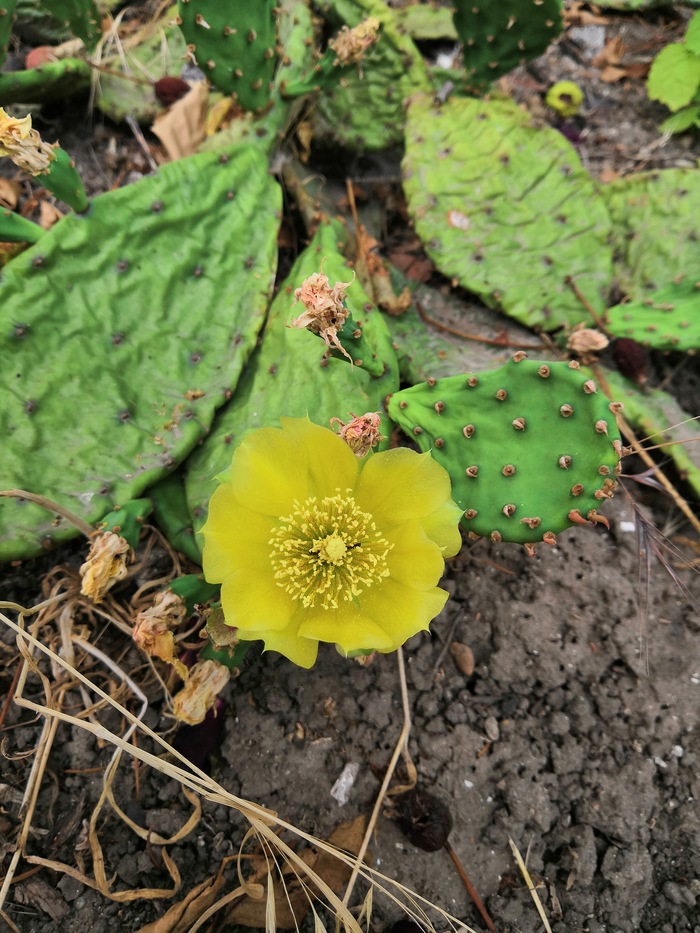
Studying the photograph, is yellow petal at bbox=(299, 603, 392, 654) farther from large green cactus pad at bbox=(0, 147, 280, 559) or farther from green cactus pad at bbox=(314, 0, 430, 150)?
green cactus pad at bbox=(314, 0, 430, 150)

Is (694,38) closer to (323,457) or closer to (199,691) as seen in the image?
(323,457)

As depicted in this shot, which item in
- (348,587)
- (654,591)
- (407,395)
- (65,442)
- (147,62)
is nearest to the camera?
(348,587)

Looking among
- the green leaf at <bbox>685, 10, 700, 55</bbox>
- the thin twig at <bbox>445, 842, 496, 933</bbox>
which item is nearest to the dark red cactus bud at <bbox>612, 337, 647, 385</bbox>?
the green leaf at <bbox>685, 10, 700, 55</bbox>

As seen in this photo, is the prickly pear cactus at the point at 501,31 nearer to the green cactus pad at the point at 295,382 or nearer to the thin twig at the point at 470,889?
the green cactus pad at the point at 295,382

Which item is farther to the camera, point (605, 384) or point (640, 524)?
point (605, 384)

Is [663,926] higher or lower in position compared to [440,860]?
lower

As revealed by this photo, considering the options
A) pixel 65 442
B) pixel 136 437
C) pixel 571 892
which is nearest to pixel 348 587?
pixel 136 437

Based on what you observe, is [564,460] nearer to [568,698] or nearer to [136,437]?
[568,698]
